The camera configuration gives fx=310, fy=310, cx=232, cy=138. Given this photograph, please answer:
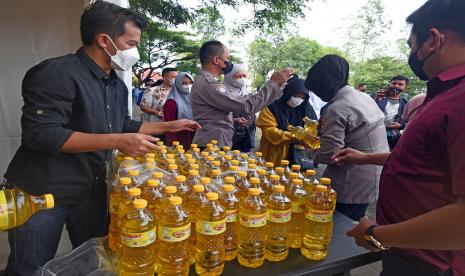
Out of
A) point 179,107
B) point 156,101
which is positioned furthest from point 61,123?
point 156,101

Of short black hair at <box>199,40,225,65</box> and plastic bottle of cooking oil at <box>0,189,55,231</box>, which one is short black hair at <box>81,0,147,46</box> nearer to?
plastic bottle of cooking oil at <box>0,189,55,231</box>

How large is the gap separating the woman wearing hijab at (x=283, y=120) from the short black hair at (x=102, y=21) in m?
2.34

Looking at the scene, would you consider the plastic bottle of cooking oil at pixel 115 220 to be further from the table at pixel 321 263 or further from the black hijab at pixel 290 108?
the black hijab at pixel 290 108

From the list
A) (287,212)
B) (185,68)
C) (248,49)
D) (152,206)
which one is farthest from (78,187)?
(248,49)

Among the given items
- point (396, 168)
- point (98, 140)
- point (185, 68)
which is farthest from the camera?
point (185, 68)

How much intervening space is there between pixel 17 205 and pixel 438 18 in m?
1.68

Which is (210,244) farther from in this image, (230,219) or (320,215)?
(320,215)

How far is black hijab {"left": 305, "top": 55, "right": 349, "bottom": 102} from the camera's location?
2449 mm

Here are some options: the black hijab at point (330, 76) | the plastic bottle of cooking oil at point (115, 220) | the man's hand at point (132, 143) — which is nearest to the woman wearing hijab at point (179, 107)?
the black hijab at point (330, 76)

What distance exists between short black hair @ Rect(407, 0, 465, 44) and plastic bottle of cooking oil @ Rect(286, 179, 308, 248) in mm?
844

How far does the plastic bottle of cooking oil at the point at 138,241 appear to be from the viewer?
1122 millimetres

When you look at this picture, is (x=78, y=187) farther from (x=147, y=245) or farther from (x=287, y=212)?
(x=287, y=212)

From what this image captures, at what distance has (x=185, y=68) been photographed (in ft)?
56.2

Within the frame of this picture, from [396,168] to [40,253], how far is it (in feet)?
6.29
